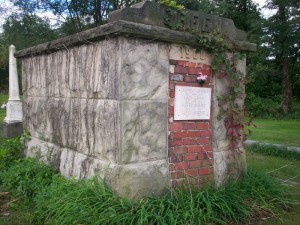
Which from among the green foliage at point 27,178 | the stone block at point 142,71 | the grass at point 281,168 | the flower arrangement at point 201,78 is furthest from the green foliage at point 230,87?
the green foliage at point 27,178

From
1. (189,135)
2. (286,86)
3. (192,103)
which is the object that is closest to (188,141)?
(189,135)

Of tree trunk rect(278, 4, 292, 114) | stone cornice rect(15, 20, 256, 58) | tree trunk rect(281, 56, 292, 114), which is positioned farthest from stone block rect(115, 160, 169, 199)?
tree trunk rect(281, 56, 292, 114)

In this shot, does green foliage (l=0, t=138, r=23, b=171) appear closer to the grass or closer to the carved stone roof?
the carved stone roof

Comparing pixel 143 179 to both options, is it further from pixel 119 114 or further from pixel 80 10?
pixel 80 10

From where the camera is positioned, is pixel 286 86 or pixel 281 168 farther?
pixel 286 86

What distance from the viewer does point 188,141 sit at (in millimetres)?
3842

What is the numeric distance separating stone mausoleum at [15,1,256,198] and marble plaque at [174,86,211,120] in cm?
1

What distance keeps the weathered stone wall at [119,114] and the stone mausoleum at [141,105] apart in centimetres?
1

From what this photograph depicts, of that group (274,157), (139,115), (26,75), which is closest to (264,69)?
(274,157)

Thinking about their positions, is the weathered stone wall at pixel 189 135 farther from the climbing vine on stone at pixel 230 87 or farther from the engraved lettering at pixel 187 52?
the climbing vine on stone at pixel 230 87

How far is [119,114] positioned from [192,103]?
96cm

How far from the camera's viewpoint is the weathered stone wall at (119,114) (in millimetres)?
3330

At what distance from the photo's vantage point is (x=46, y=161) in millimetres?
4785

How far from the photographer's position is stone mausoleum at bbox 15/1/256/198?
3.35 metres
